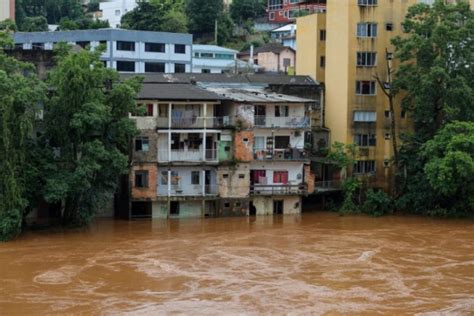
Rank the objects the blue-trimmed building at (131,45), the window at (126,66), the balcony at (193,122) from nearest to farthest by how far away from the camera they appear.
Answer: the balcony at (193,122) < the blue-trimmed building at (131,45) < the window at (126,66)

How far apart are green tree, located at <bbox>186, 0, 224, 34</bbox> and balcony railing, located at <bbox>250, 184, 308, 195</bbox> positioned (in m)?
42.7

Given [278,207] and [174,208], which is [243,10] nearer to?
[278,207]

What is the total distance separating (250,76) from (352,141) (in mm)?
8781

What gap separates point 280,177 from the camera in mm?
43750

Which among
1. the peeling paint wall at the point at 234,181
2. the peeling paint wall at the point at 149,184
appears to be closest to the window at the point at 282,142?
the peeling paint wall at the point at 234,181

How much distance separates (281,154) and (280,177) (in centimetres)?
125

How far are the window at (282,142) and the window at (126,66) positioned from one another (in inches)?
950

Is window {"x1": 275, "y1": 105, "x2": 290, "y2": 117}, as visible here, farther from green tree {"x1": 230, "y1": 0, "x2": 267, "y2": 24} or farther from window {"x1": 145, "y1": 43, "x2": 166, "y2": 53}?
green tree {"x1": 230, "y1": 0, "x2": 267, "y2": 24}

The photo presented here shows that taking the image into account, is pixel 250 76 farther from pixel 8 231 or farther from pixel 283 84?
pixel 8 231

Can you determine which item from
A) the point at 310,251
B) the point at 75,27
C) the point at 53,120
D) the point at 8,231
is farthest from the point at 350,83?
the point at 75,27

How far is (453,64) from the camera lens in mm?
44438

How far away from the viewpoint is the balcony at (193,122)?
41.3 meters

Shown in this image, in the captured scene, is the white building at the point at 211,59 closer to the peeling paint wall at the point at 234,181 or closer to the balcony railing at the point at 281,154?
the balcony railing at the point at 281,154

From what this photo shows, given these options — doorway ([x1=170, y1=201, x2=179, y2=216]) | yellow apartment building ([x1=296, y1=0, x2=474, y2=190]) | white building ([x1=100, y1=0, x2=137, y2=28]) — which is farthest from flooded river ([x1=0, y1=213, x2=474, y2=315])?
white building ([x1=100, y1=0, x2=137, y2=28])
